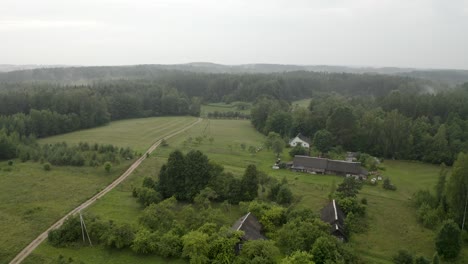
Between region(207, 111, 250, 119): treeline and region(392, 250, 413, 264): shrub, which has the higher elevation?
region(207, 111, 250, 119): treeline

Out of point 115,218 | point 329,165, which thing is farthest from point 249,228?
point 329,165

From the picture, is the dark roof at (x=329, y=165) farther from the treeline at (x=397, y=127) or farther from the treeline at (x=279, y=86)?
the treeline at (x=279, y=86)

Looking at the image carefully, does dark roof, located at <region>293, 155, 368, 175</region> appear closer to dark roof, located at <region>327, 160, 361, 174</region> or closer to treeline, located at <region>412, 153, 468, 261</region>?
dark roof, located at <region>327, 160, 361, 174</region>

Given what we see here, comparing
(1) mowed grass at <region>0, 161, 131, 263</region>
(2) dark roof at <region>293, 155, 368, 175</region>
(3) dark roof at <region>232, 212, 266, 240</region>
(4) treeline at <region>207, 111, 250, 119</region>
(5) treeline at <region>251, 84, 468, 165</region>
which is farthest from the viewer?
(4) treeline at <region>207, 111, 250, 119</region>

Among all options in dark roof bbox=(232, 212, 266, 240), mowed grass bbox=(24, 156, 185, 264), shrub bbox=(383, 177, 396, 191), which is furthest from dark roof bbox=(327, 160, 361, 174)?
mowed grass bbox=(24, 156, 185, 264)

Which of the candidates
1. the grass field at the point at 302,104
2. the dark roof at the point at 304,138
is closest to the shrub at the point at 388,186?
the dark roof at the point at 304,138

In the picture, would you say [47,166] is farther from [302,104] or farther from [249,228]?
[302,104]

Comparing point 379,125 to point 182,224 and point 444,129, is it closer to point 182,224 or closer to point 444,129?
point 444,129
